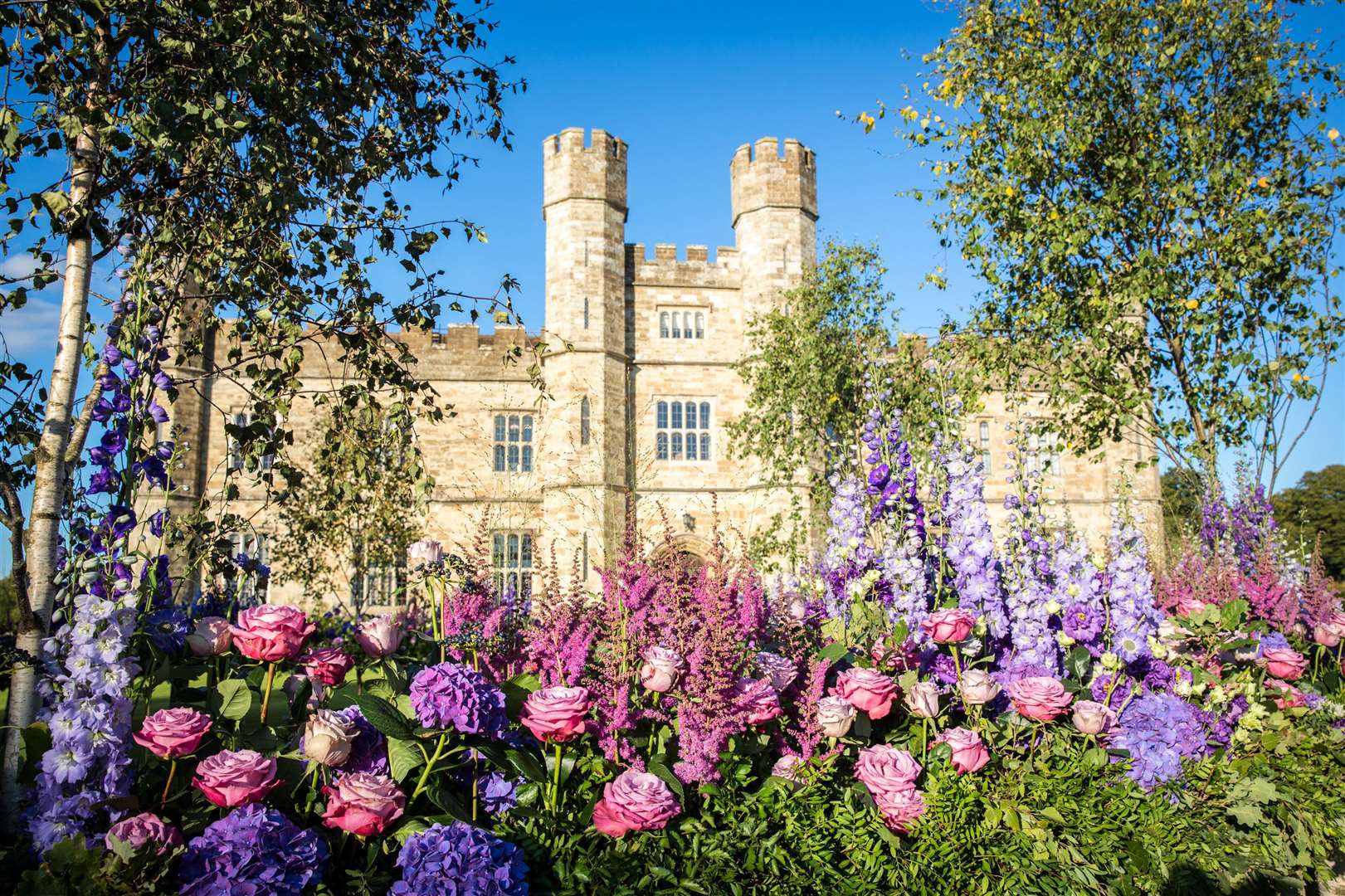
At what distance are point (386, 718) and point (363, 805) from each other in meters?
0.30

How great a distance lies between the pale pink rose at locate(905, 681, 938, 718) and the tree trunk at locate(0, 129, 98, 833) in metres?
2.81

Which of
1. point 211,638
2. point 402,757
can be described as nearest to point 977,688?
point 402,757

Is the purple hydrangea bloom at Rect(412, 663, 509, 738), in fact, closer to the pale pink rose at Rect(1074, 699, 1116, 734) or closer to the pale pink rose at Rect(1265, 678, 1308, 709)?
the pale pink rose at Rect(1074, 699, 1116, 734)

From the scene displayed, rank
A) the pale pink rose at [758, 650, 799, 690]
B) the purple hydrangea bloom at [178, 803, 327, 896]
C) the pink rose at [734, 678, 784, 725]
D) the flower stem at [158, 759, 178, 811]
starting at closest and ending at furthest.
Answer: the purple hydrangea bloom at [178, 803, 327, 896]
the flower stem at [158, 759, 178, 811]
the pink rose at [734, 678, 784, 725]
the pale pink rose at [758, 650, 799, 690]

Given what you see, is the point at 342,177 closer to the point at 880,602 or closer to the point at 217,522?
the point at 217,522

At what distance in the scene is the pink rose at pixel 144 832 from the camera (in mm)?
2090

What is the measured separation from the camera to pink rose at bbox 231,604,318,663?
2621 millimetres

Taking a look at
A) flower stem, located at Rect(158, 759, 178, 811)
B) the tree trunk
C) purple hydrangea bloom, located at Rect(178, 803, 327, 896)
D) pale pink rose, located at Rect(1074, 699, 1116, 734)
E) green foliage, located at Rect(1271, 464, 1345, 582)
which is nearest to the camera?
purple hydrangea bloom, located at Rect(178, 803, 327, 896)

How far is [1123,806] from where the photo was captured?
122 inches

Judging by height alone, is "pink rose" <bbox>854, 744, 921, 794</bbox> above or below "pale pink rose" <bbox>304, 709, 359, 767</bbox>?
below

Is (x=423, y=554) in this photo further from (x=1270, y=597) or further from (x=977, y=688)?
(x=1270, y=597)

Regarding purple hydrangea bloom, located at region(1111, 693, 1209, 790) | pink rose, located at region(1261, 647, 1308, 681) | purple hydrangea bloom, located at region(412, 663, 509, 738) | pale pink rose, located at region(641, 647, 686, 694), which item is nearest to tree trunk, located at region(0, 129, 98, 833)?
purple hydrangea bloom, located at region(412, 663, 509, 738)

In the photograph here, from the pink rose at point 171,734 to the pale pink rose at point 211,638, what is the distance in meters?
0.71

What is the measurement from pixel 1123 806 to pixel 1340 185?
7176 mm
